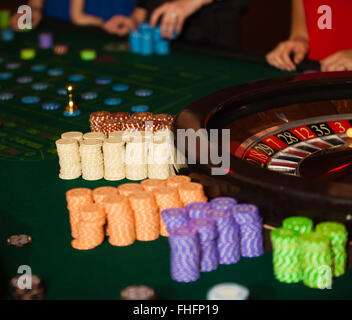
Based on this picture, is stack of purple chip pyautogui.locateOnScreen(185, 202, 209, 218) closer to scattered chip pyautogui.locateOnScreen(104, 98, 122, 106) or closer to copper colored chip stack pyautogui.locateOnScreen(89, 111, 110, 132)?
copper colored chip stack pyautogui.locateOnScreen(89, 111, 110, 132)

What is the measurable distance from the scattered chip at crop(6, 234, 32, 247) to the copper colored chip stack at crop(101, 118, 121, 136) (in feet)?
2.90

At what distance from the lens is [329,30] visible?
4520 millimetres

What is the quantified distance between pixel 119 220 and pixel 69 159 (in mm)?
645

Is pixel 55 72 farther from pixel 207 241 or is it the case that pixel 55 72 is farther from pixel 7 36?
pixel 207 241

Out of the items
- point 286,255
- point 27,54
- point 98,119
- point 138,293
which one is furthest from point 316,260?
point 27,54

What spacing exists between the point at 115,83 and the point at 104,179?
1.61 metres

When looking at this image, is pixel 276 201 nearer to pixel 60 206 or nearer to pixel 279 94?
pixel 60 206

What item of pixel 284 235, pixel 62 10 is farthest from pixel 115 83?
pixel 62 10

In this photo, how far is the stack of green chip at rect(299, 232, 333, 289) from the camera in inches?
70.4

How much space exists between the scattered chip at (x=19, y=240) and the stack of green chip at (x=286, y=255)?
0.78m

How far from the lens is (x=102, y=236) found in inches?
83.4

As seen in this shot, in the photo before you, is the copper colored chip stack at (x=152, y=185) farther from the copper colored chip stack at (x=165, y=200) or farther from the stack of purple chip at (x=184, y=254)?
the stack of purple chip at (x=184, y=254)

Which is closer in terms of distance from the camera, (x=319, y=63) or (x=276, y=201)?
(x=276, y=201)
